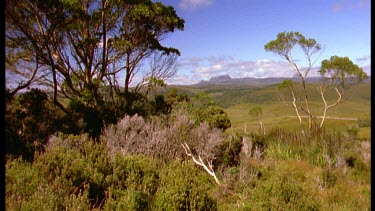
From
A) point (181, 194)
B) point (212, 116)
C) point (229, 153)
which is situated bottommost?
point (229, 153)

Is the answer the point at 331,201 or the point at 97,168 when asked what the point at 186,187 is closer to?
the point at 97,168

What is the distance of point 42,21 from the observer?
7969mm

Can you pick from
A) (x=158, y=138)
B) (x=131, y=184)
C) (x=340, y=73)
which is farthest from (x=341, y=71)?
(x=131, y=184)

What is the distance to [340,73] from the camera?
25.8 m

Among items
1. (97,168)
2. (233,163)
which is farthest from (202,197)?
(233,163)

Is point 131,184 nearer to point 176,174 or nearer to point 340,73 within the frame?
point 176,174

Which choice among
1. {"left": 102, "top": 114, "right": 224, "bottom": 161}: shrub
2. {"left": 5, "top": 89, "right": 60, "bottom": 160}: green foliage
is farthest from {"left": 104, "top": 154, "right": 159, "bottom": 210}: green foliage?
{"left": 102, "top": 114, "right": 224, "bottom": 161}: shrub

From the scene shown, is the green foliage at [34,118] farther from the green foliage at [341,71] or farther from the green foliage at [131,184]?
the green foliage at [341,71]

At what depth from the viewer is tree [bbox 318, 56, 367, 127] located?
25017 mm

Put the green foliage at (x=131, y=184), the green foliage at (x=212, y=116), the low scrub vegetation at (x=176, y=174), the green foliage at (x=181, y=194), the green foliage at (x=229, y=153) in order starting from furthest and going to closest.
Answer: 1. the green foliage at (x=212, y=116)
2. the green foliage at (x=229, y=153)
3. the green foliage at (x=181, y=194)
4. the green foliage at (x=131, y=184)
5. the low scrub vegetation at (x=176, y=174)

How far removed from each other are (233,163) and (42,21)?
6.50 m

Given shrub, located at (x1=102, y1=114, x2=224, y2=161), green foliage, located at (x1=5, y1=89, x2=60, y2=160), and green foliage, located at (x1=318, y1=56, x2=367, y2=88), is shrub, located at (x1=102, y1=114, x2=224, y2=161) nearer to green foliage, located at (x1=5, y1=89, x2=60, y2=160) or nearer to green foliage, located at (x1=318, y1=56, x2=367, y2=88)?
green foliage, located at (x1=5, y1=89, x2=60, y2=160)

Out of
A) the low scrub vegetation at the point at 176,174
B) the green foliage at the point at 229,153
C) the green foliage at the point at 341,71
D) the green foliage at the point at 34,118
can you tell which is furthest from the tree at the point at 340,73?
the green foliage at the point at 34,118

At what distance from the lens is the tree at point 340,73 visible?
2502 cm
